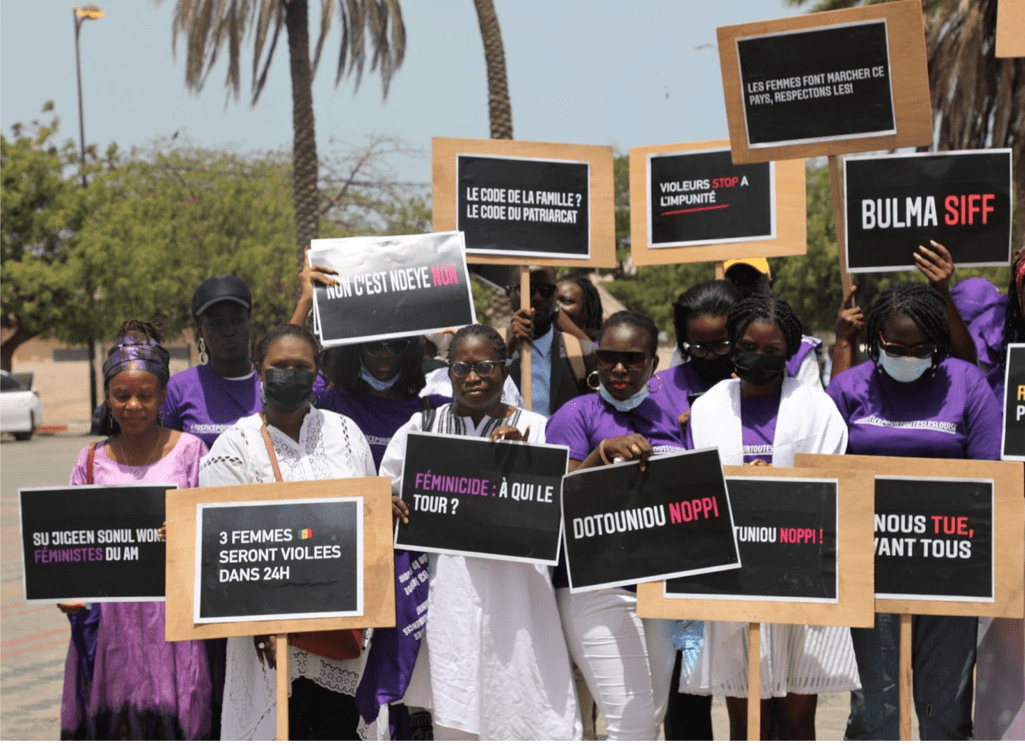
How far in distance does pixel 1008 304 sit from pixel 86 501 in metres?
3.78

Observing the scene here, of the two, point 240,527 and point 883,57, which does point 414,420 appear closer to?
point 240,527

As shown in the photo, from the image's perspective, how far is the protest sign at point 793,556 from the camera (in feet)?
13.0

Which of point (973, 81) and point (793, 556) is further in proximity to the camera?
point (973, 81)

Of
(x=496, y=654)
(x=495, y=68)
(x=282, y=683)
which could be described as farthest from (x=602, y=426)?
(x=495, y=68)

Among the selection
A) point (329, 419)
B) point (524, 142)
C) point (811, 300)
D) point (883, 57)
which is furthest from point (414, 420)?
point (811, 300)

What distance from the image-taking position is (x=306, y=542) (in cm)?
409

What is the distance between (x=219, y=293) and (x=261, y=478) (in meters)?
1.18

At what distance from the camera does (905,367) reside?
4.42 m

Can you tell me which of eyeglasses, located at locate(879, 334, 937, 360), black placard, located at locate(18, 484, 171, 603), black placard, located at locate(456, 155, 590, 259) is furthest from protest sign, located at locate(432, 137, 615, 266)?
black placard, located at locate(18, 484, 171, 603)

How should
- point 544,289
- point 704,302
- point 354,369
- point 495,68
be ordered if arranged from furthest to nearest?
point 495,68 → point 544,289 → point 354,369 → point 704,302

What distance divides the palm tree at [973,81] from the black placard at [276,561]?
16922mm

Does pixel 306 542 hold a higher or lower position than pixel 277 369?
lower

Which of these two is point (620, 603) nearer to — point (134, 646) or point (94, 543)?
point (134, 646)

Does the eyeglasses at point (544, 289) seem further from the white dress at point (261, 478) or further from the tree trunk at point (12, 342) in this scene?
the tree trunk at point (12, 342)
